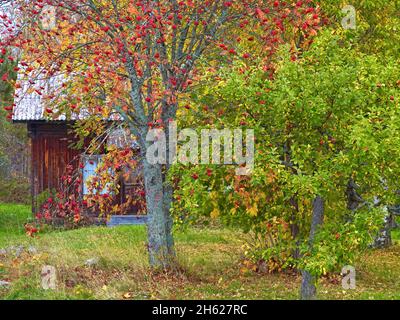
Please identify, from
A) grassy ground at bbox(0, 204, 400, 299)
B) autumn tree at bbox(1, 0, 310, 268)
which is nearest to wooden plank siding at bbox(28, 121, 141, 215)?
grassy ground at bbox(0, 204, 400, 299)

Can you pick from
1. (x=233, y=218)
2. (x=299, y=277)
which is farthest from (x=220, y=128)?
(x=299, y=277)

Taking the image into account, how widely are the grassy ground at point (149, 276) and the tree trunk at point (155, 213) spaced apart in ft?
1.19

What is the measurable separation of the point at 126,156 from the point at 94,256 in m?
3.14

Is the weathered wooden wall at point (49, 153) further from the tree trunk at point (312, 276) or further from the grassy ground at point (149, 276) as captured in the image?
the tree trunk at point (312, 276)

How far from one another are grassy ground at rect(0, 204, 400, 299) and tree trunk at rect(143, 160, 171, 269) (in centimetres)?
36

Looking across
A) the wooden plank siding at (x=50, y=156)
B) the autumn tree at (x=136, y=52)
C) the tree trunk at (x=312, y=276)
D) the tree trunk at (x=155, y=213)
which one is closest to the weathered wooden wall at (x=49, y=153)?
the wooden plank siding at (x=50, y=156)

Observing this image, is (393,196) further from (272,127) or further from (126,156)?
(126,156)

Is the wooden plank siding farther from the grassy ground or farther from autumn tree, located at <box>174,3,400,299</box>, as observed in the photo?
autumn tree, located at <box>174,3,400,299</box>

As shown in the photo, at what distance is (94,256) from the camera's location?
12258 mm

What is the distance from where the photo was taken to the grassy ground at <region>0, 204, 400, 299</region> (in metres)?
9.92

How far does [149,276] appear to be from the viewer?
411 inches

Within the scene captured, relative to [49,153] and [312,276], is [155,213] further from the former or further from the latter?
[49,153]

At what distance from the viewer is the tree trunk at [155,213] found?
36.1 ft

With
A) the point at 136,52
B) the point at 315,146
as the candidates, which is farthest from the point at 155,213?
the point at 315,146
